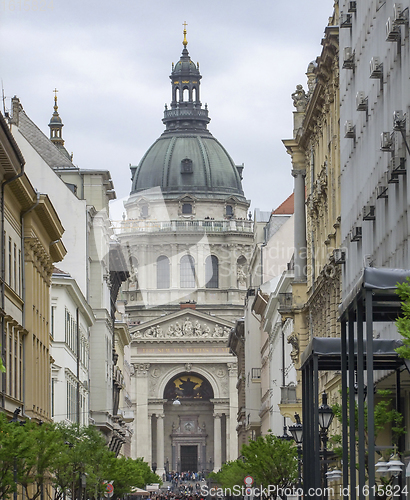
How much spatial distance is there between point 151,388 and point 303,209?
105 m

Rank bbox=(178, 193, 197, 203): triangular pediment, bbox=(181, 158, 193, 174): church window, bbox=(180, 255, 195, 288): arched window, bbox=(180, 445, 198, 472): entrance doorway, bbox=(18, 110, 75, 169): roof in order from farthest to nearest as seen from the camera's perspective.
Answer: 1. bbox=(181, 158, 193, 174): church window
2. bbox=(178, 193, 197, 203): triangular pediment
3. bbox=(180, 255, 195, 288): arched window
4. bbox=(180, 445, 198, 472): entrance doorway
5. bbox=(18, 110, 75, 169): roof

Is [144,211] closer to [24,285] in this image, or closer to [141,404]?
[141,404]

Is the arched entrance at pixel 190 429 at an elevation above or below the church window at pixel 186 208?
below

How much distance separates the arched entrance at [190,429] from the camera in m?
166

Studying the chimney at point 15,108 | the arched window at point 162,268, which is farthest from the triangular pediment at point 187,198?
the chimney at point 15,108

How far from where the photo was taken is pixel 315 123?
52.3 meters

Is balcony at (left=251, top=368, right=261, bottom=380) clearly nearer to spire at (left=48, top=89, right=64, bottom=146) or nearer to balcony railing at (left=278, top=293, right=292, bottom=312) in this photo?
spire at (left=48, top=89, right=64, bottom=146)

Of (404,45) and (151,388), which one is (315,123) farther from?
(151,388)

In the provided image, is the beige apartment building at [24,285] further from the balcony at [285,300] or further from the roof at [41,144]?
the roof at [41,144]

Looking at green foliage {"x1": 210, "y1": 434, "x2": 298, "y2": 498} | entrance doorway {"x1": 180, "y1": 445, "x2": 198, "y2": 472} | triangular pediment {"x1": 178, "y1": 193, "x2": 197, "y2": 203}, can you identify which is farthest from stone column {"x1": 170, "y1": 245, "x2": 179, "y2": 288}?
green foliage {"x1": 210, "y1": 434, "x2": 298, "y2": 498}

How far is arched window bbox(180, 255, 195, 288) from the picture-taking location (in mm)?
171000

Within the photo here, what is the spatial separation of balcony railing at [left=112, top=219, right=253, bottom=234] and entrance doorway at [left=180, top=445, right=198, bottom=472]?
26.6 metres

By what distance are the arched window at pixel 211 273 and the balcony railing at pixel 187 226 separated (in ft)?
12.6

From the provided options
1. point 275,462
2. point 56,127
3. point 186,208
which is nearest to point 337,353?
point 275,462
